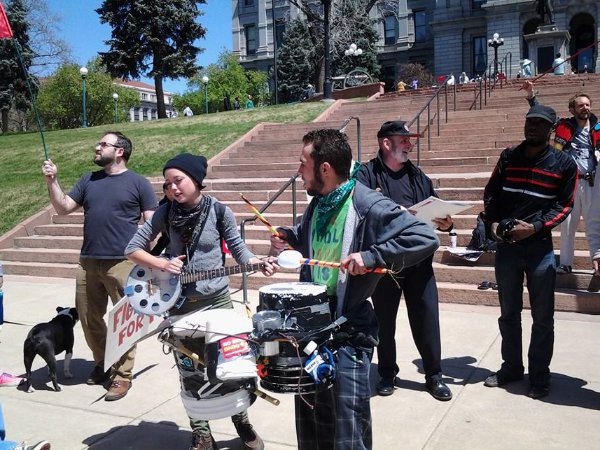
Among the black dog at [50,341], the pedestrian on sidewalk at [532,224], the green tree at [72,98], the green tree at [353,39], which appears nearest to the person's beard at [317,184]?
the pedestrian on sidewalk at [532,224]

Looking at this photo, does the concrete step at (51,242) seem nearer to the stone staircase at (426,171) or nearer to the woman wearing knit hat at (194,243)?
the stone staircase at (426,171)

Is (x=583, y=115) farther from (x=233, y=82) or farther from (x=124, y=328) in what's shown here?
(x=233, y=82)

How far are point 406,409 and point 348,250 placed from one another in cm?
209

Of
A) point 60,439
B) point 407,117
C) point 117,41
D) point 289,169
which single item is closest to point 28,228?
point 289,169

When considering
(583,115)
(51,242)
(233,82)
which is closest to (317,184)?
(583,115)

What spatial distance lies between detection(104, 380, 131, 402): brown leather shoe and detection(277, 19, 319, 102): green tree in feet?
169

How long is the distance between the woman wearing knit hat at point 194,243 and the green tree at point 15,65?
1462 inches

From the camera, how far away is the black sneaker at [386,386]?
15.2 ft

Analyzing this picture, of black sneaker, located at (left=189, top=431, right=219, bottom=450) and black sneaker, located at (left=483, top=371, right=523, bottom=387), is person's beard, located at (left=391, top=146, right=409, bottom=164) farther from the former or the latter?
black sneaker, located at (left=189, top=431, right=219, bottom=450)

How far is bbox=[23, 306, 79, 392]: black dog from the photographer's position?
16.2ft

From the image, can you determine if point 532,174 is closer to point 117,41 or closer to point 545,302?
point 545,302

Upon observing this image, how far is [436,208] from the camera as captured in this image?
3.93 metres

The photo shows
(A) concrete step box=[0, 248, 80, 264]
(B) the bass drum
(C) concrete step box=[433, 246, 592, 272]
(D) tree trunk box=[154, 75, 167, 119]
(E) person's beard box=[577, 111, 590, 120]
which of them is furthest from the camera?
(D) tree trunk box=[154, 75, 167, 119]

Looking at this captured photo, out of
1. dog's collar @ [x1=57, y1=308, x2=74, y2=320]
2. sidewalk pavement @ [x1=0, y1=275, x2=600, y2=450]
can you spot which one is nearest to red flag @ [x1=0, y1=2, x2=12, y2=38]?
dog's collar @ [x1=57, y1=308, x2=74, y2=320]
